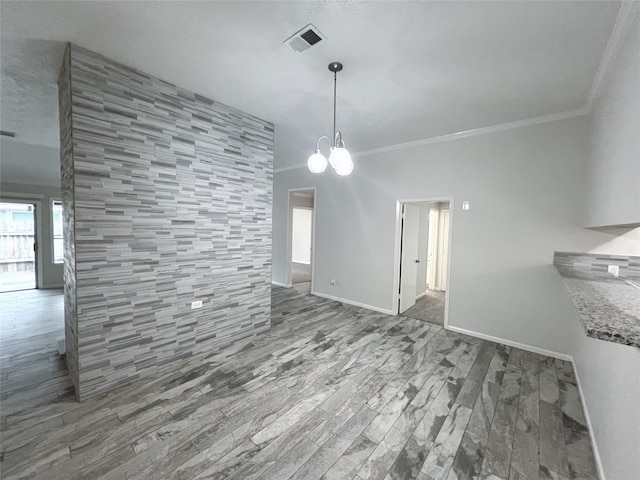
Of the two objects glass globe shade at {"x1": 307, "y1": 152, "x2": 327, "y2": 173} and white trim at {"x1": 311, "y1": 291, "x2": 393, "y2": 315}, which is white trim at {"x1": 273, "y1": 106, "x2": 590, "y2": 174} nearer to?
glass globe shade at {"x1": 307, "y1": 152, "x2": 327, "y2": 173}

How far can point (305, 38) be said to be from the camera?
1.87 m

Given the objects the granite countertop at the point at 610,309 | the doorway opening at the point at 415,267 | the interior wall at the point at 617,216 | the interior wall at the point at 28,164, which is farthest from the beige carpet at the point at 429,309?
the interior wall at the point at 28,164

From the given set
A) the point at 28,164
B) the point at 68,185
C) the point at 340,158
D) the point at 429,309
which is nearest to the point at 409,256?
the point at 429,309

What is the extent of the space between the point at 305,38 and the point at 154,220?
211 centimetres

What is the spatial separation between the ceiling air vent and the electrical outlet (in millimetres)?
3505

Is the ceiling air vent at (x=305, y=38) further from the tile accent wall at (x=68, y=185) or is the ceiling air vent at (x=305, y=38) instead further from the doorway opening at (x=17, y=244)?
the doorway opening at (x=17, y=244)

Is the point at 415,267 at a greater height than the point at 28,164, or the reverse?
the point at 28,164

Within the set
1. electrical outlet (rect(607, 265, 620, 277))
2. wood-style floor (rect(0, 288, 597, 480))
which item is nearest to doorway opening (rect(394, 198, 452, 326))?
wood-style floor (rect(0, 288, 597, 480))

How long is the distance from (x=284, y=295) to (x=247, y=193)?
113 inches

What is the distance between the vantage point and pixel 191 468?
158 centimetres

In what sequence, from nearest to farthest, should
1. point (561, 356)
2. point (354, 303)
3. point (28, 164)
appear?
point (561, 356)
point (354, 303)
point (28, 164)

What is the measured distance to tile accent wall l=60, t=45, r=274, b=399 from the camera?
2.13 metres

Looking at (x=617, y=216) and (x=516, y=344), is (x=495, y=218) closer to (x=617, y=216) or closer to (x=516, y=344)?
(x=516, y=344)

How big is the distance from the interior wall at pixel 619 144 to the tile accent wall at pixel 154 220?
128 inches
